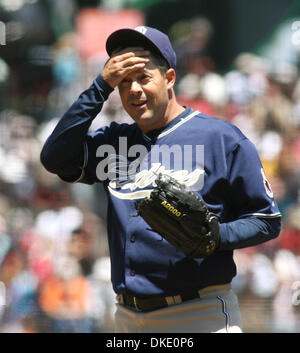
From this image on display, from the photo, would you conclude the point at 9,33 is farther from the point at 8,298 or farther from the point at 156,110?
the point at 156,110

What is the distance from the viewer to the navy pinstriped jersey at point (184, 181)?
87.4 inches

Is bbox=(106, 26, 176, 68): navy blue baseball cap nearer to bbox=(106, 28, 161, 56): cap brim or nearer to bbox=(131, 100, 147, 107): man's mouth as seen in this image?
bbox=(106, 28, 161, 56): cap brim

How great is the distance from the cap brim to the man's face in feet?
0.23

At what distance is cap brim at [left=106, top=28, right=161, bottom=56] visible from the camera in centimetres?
237

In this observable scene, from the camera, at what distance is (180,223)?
2172 millimetres

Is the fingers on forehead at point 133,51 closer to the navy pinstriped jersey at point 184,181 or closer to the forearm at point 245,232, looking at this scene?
the navy pinstriped jersey at point 184,181

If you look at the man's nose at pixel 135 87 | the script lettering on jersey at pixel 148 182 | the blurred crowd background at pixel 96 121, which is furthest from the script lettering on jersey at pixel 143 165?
the blurred crowd background at pixel 96 121

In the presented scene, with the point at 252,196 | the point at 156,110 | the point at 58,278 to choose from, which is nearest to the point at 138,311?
the point at 252,196

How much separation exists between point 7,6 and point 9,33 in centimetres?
25

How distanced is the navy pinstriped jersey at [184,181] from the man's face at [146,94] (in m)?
0.07

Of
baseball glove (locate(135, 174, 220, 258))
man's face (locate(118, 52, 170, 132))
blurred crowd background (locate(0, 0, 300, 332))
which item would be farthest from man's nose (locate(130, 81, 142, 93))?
blurred crowd background (locate(0, 0, 300, 332))

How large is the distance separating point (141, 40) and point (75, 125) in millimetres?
389

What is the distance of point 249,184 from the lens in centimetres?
223

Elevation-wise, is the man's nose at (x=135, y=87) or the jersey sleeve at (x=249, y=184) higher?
the man's nose at (x=135, y=87)
